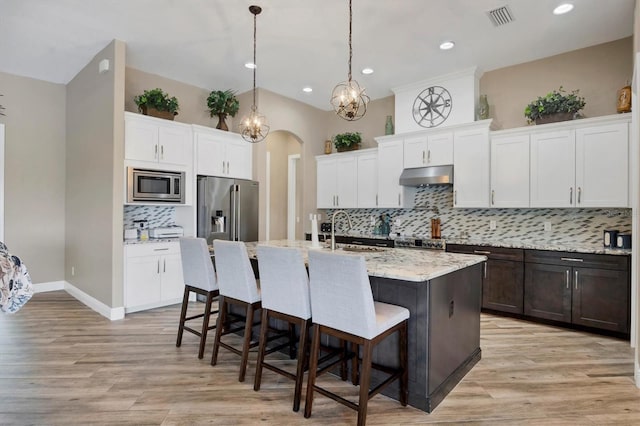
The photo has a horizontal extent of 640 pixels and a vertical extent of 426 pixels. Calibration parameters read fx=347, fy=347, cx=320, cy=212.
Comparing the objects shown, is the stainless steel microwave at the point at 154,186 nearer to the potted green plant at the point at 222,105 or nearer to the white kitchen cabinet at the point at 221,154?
the white kitchen cabinet at the point at 221,154

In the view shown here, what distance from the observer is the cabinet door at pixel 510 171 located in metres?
4.23

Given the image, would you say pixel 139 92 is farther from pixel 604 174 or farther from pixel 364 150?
pixel 604 174

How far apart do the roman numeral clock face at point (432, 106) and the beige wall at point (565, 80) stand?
56 centimetres

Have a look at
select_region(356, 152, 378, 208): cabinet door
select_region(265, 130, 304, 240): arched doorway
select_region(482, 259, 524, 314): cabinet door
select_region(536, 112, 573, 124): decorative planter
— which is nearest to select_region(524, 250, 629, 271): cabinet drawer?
select_region(482, 259, 524, 314): cabinet door

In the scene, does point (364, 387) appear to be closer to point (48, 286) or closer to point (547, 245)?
point (547, 245)

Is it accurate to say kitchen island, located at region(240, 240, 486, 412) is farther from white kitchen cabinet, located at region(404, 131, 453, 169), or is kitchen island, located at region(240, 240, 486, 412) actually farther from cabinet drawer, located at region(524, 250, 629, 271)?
white kitchen cabinet, located at region(404, 131, 453, 169)

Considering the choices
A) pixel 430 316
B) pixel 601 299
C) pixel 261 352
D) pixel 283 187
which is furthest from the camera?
pixel 283 187

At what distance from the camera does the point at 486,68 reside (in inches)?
185

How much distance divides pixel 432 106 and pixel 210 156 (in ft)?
10.7

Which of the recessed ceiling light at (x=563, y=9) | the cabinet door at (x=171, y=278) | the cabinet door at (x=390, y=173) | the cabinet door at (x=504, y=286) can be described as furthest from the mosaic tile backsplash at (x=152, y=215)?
the recessed ceiling light at (x=563, y=9)

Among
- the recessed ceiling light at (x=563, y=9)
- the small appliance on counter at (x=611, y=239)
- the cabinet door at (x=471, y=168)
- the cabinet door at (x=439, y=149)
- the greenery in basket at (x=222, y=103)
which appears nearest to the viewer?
the recessed ceiling light at (x=563, y=9)

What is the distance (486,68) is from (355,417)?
4582 millimetres

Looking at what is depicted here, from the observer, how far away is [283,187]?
25.8 feet

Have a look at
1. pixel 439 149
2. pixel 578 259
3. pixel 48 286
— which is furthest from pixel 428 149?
pixel 48 286
